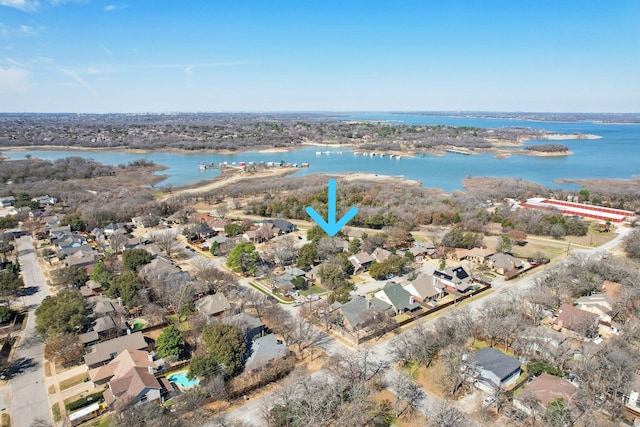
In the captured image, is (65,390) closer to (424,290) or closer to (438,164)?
(424,290)

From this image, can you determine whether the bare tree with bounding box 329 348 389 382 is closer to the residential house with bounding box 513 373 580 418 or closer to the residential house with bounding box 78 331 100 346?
the residential house with bounding box 513 373 580 418

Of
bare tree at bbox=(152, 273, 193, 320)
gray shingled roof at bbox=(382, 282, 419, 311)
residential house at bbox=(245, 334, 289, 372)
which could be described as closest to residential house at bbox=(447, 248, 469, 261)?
gray shingled roof at bbox=(382, 282, 419, 311)

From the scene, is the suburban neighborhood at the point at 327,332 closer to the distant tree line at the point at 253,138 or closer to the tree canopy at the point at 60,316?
the tree canopy at the point at 60,316

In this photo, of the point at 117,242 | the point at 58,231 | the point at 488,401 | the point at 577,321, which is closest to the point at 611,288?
the point at 577,321

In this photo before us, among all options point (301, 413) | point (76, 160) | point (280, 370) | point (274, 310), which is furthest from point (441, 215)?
point (76, 160)

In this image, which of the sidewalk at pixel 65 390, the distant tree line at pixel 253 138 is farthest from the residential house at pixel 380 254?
the distant tree line at pixel 253 138

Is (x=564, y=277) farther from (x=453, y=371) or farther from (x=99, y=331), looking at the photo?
(x=99, y=331)
